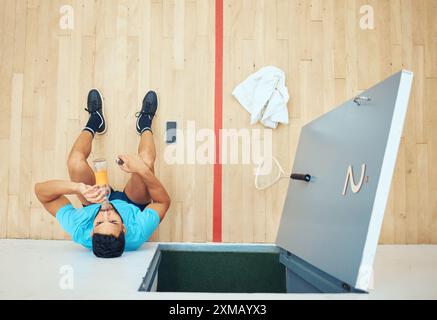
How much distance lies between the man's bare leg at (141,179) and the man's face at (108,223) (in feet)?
1.46

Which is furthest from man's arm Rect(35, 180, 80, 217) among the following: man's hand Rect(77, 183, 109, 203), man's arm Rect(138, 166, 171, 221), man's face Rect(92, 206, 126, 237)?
man's arm Rect(138, 166, 171, 221)

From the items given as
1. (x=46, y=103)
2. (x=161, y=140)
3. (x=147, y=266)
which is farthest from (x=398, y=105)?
(x=46, y=103)

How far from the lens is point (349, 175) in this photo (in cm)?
156

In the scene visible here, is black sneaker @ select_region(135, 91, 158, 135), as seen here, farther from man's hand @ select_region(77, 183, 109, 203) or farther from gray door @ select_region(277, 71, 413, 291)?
gray door @ select_region(277, 71, 413, 291)

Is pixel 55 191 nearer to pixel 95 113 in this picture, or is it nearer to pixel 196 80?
pixel 95 113

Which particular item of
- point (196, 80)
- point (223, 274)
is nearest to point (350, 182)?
point (223, 274)

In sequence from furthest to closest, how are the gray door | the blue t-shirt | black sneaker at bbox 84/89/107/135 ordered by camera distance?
black sneaker at bbox 84/89/107/135, the blue t-shirt, the gray door

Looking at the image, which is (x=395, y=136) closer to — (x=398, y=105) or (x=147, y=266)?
(x=398, y=105)

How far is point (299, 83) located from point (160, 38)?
44.7 inches

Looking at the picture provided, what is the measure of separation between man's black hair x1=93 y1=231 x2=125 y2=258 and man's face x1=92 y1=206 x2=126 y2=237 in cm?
2

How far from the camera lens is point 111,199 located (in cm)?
241

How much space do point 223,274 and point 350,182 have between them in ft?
3.78

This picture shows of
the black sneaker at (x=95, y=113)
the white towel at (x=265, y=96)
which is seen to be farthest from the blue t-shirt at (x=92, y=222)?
the white towel at (x=265, y=96)

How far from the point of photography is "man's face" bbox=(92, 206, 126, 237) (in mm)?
1842
